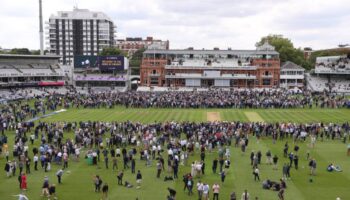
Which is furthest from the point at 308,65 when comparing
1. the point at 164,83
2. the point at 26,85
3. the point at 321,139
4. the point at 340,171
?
the point at 340,171

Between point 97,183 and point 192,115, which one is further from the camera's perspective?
point 192,115

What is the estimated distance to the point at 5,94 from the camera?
65625 millimetres

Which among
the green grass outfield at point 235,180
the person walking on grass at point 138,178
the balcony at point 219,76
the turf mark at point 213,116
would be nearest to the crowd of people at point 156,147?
the person walking on grass at point 138,178

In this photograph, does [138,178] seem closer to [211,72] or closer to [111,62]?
[111,62]

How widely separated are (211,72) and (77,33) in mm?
65462

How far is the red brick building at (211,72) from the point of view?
280ft

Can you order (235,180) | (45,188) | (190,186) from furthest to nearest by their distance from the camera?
(235,180) < (190,186) < (45,188)

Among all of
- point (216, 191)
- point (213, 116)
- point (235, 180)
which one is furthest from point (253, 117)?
point (216, 191)

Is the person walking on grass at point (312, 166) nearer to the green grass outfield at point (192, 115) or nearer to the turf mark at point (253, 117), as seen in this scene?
the green grass outfield at point (192, 115)

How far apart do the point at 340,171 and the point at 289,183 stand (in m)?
4.32

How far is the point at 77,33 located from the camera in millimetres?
134500

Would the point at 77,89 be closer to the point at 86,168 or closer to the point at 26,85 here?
the point at 26,85

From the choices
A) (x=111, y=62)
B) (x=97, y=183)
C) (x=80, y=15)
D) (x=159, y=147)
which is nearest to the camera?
(x=97, y=183)

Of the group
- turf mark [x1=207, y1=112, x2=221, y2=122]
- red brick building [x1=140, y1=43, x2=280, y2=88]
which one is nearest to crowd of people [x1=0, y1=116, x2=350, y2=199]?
turf mark [x1=207, y1=112, x2=221, y2=122]
